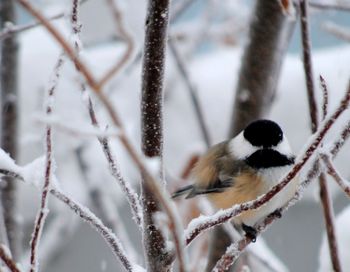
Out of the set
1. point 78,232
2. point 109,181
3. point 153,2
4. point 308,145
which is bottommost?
point 78,232

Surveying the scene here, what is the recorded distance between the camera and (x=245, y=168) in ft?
4.74

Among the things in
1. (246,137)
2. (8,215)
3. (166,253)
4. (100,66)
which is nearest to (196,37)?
(100,66)

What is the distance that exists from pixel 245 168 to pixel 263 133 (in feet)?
0.29

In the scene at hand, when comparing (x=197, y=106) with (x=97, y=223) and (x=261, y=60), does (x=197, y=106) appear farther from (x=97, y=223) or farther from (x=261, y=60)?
(x=97, y=223)

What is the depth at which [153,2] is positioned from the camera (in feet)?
1.94

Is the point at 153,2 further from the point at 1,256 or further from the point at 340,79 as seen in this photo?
the point at 340,79

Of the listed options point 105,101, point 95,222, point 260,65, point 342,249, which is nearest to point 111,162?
point 95,222

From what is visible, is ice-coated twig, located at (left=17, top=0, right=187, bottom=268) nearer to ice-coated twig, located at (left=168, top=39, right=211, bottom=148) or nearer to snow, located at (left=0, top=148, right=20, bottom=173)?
snow, located at (left=0, top=148, right=20, bottom=173)

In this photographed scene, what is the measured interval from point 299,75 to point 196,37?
0.44 metres

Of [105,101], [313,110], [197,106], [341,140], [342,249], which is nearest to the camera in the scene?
[105,101]

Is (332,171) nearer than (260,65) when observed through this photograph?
Yes

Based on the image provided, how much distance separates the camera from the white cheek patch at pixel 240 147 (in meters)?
1.44

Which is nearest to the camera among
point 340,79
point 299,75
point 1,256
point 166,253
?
point 1,256

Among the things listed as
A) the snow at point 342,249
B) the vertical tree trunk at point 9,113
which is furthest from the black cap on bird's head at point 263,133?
the vertical tree trunk at point 9,113
